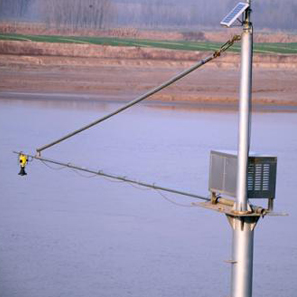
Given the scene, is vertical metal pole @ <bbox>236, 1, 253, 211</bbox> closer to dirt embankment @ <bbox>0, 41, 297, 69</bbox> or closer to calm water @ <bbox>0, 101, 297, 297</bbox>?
calm water @ <bbox>0, 101, 297, 297</bbox>

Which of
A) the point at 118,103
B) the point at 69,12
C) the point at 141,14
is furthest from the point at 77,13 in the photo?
the point at 118,103

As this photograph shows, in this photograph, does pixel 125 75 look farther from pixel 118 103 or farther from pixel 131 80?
pixel 118 103

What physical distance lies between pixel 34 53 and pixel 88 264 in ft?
93.9

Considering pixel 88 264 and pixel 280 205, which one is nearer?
pixel 88 264

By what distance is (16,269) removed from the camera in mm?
11172

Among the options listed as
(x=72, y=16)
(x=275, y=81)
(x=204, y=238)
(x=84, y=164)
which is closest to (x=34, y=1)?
(x=72, y=16)

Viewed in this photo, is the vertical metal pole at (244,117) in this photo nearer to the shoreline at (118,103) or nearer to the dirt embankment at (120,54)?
the shoreline at (118,103)

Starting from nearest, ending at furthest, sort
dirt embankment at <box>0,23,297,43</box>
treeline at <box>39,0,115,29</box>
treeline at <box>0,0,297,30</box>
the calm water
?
the calm water < treeline at <box>0,0,297,30</box> < dirt embankment at <box>0,23,297,43</box> < treeline at <box>39,0,115,29</box>

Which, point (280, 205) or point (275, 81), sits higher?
point (275, 81)

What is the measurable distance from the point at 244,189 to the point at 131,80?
24414mm

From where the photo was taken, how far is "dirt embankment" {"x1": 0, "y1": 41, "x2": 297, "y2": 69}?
38531mm

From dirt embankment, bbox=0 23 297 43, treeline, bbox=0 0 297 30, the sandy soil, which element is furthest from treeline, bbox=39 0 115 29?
the sandy soil

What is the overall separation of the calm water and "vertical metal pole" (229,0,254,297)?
2.71 meters

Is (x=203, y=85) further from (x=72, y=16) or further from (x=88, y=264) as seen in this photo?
(x=72, y=16)
